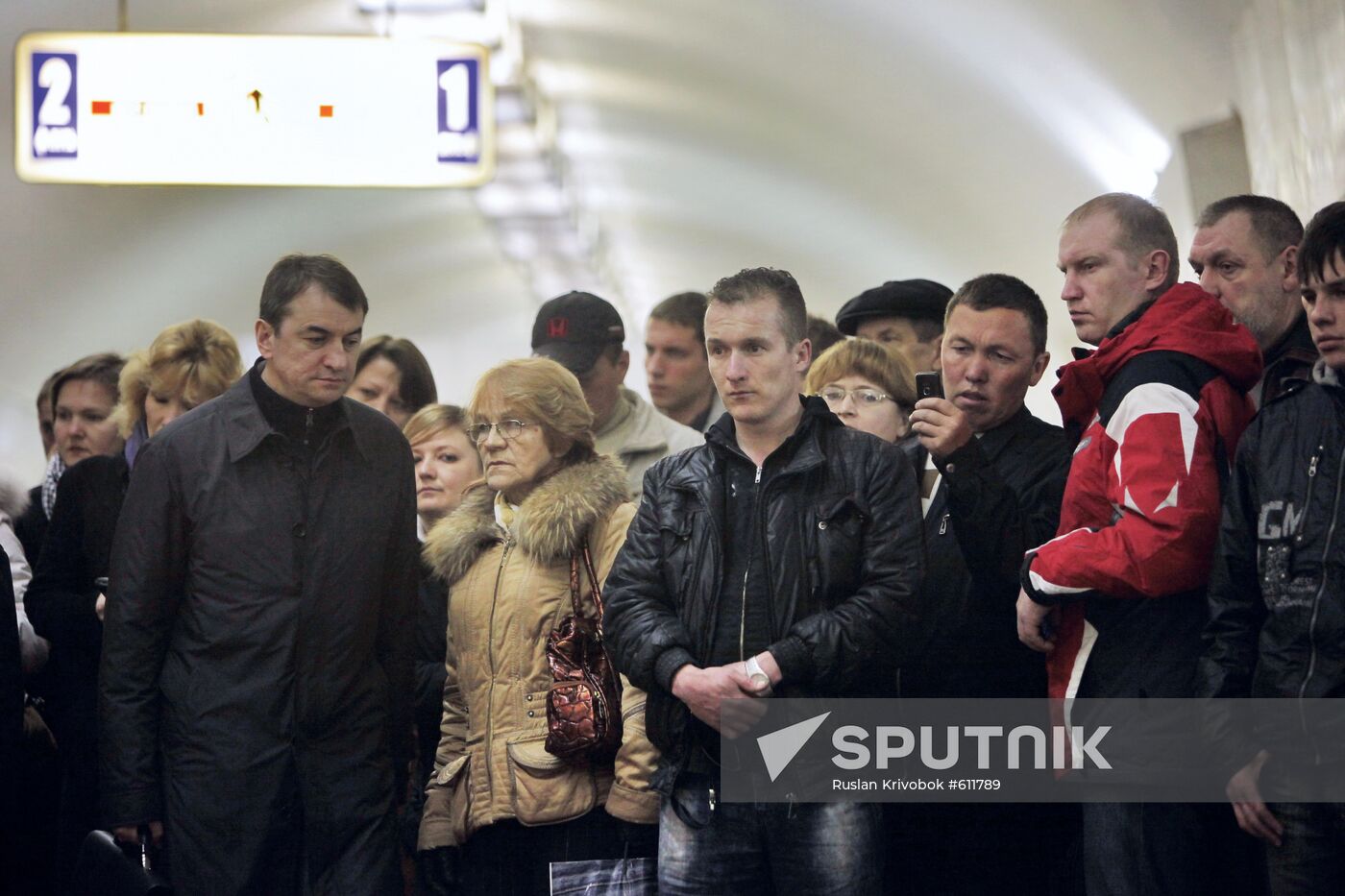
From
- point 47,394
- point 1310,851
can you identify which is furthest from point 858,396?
point 47,394

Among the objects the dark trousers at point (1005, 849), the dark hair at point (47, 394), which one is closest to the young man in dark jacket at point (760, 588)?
the dark trousers at point (1005, 849)

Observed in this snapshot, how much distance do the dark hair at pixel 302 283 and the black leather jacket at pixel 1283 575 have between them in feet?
7.42

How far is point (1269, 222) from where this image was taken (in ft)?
14.8

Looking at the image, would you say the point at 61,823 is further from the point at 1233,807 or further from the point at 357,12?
the point at 357,12

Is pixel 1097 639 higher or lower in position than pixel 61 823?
higher

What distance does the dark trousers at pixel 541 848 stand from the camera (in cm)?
425

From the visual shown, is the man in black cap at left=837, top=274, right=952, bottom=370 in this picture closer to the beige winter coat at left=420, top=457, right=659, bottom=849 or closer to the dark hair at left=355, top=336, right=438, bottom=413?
the beige winter coat at left=420, top=457, right=659, bottom=849

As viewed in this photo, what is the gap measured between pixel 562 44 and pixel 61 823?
21.3 ft

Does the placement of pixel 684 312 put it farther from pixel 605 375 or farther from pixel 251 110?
pixel 251 110

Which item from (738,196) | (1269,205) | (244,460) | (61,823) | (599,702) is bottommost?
(61,823)

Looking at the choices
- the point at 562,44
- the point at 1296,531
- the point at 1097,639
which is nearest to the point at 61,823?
the point at 1097,639

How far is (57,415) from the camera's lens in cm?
637

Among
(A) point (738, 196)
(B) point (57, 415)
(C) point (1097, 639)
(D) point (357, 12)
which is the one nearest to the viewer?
(C) point (1097, 639)

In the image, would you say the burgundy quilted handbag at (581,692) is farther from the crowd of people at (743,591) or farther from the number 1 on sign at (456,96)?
the number 1 on sign at (456,96)
